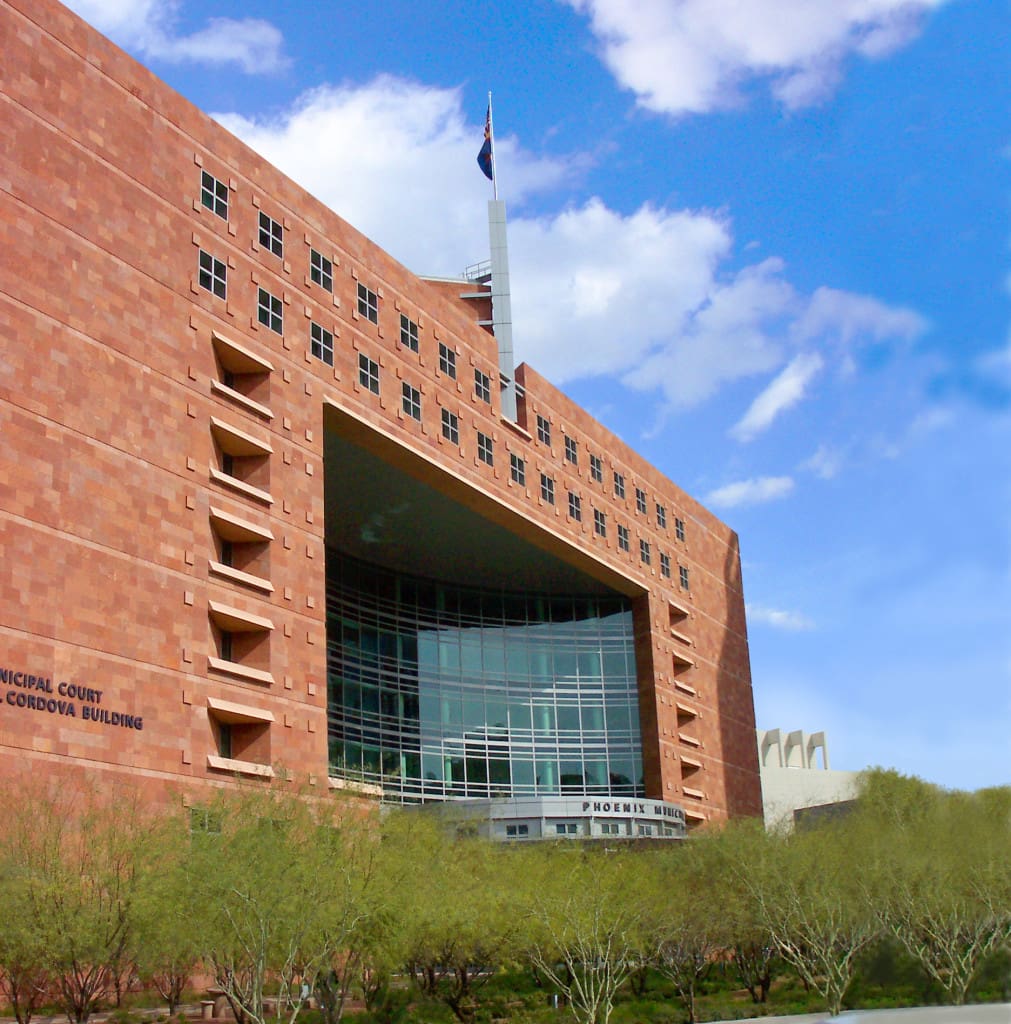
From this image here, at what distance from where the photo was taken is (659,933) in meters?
45.0

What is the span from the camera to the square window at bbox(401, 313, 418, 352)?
182 ft

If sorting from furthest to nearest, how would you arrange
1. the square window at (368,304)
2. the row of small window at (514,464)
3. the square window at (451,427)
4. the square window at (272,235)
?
the square window at (451,427), the square window at (368,304), the row of small window at (514,464), the square window at (272,235)

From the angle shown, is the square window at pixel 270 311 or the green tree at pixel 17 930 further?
the square window at pixel 270 311

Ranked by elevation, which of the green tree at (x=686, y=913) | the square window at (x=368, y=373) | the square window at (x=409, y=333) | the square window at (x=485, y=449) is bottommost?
the green tree at (x=686, y=913)

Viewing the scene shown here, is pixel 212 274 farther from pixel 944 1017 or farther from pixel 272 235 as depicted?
pixel 944 1017

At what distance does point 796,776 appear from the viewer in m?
115

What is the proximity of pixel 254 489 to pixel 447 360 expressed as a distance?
15.9m

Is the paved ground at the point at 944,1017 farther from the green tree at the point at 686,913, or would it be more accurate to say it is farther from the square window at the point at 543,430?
the square window at the point at 543,430

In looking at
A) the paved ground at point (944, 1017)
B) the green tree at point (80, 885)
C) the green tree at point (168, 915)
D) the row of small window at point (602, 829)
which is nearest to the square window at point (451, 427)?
the row of small window at point (602, 829)

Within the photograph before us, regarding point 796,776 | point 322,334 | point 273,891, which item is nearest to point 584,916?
point 273,891

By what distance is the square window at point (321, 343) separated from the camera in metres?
49.7

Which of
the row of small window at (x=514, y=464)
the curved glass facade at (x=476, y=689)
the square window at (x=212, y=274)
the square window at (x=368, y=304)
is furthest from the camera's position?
the curved glass facade at (x=476, y=689)

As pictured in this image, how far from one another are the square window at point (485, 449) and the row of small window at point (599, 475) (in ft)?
18.5

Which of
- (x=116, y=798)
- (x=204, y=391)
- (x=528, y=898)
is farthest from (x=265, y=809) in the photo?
(x=204, y=391)
